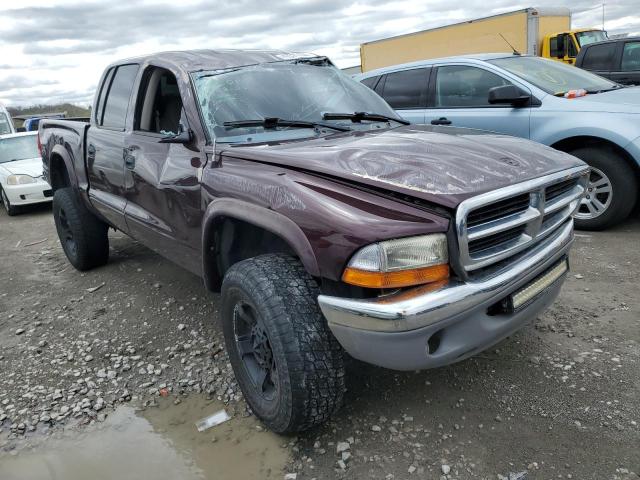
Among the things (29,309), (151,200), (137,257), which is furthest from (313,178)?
(137,257)

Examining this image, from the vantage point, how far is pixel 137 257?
560 cm

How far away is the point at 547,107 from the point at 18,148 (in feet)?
30.1

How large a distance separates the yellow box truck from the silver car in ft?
24.8

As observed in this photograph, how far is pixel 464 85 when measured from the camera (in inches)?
234

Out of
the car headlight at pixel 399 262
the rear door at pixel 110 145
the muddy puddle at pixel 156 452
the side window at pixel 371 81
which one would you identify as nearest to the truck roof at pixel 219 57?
the rear door at pixel 110 145

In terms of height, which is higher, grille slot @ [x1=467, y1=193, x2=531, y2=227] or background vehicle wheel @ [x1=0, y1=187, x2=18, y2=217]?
grille slot @ [x1=467, y1=193, x2=531, y2=227]

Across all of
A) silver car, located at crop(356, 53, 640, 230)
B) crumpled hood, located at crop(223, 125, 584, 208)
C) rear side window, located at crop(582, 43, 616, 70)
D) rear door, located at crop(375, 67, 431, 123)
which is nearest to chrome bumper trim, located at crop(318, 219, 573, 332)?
crumpled hood, located at crop(223, 125, 584, 208)

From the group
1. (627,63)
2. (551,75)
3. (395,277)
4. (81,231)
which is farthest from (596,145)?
(627,63)

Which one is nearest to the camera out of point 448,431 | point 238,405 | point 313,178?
point 313,178

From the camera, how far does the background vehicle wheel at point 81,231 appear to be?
4938 millimetres

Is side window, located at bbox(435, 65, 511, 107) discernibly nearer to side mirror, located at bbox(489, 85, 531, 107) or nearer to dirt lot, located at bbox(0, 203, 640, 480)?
side mirror, located at bbox(489, 85, 531, 107)

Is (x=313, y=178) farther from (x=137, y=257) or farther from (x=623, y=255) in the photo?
(x=137, y=257)

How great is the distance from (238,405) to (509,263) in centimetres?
162

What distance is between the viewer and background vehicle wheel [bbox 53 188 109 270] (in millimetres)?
4938
